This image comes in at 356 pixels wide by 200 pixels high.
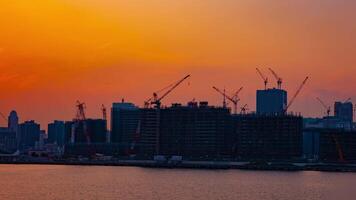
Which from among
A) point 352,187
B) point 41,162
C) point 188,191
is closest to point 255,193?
point 188,191

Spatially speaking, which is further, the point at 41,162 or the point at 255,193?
the point at 41,162

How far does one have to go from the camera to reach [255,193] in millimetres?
Result: 86312

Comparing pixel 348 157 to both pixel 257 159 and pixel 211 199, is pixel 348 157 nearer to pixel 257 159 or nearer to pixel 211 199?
pixel 257 159

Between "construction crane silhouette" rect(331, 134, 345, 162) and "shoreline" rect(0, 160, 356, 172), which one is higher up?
"construction crane silhouette" rect(331, 134, 345, 162)

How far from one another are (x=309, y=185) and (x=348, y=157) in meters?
95.9

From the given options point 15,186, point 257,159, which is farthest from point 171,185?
point 257,159

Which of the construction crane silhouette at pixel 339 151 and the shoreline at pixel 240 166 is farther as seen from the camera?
the construction crane silhouette at pixel 339 151

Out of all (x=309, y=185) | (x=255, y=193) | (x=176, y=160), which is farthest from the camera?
(x=176, y=160)

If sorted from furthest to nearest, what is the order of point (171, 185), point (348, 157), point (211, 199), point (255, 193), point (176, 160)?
point (348, 157), point (176, 160), point (171, 185), point (255, 193), point (211, 199)

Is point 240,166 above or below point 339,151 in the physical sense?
below

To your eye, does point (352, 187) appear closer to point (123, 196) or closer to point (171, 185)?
point (171, 185)

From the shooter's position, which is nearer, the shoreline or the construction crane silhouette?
the shoreline

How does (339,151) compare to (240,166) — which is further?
(339,151)

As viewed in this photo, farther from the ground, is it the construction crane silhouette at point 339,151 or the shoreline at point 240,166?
the construction crane silhouette at point 339,151
